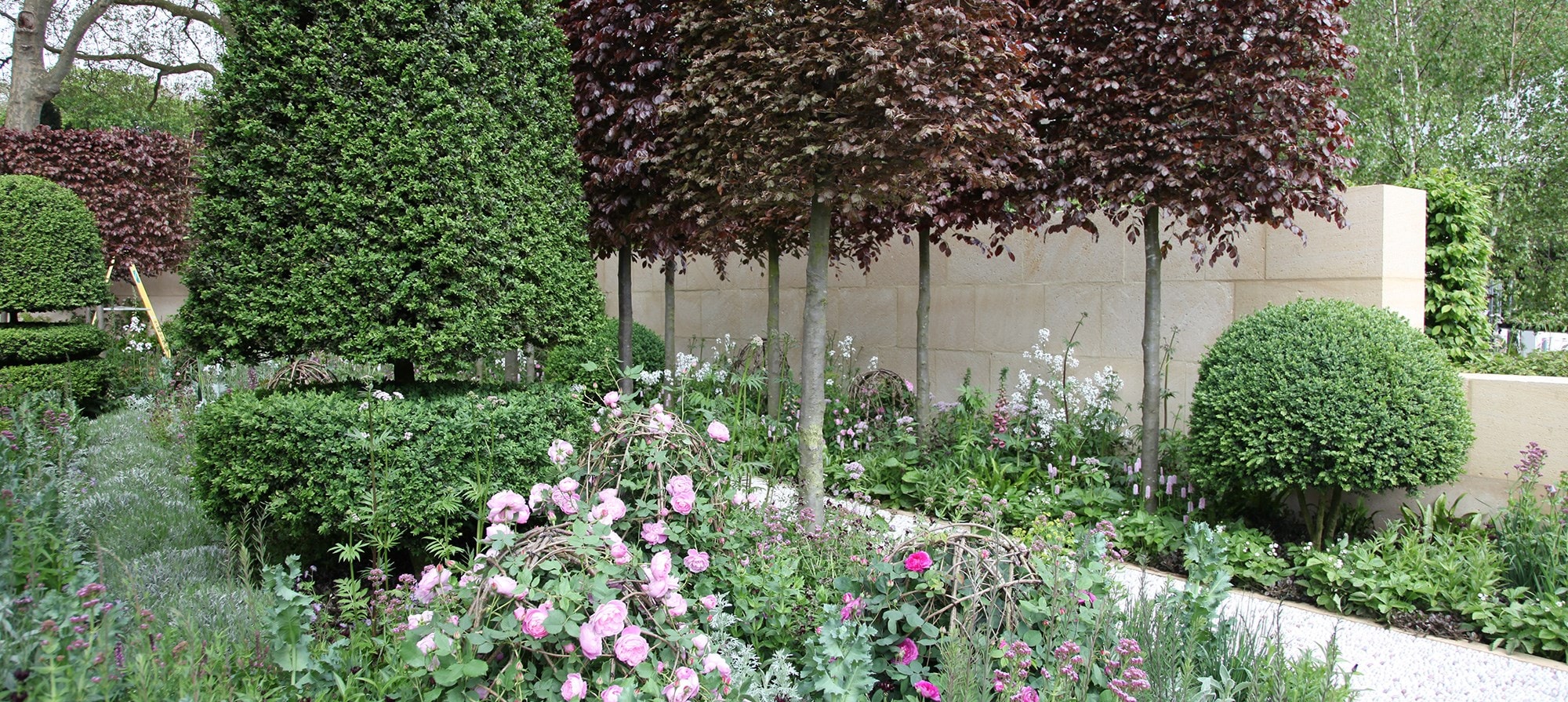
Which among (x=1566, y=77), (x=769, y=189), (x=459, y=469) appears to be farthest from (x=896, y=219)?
(x=1566, y=77)

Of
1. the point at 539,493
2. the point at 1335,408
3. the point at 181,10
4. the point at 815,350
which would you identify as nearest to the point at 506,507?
the point at 539,493

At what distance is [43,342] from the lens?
7.03 metres

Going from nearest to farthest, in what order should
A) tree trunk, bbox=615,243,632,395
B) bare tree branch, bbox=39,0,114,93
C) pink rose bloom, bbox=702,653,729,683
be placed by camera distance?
pink rose bloom, bbox=702,653,729,683 → tree trunk, bbox=615,243,632,395 → bare tree branch, bbox=39,0,114,93

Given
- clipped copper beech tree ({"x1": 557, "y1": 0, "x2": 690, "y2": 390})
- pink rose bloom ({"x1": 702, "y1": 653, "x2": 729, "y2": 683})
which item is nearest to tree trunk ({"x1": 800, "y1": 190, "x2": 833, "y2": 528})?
clipped copper beech tree ({"x1": 557, "y1": 0, "x2": 690, "y2": 390})

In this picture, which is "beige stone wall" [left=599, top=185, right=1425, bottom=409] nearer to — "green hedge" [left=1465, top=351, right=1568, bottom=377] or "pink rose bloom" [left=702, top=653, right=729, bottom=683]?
"green hedge" [left=1465, top=351, right=1568, bottom=377]

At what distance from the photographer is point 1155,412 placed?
4.69 meters

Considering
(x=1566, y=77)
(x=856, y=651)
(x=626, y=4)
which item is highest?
(x=1566, y=77)

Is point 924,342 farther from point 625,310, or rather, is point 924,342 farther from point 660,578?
point 660,578

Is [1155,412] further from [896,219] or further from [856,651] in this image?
[856,651]

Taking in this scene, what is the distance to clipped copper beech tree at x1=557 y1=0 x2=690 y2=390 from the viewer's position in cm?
466

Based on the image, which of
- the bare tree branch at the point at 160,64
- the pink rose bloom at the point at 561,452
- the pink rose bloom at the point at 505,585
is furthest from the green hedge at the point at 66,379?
the bare tree branch at the point at 160,64

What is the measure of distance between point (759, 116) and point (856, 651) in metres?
2.39

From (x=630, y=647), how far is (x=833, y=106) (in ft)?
8.06

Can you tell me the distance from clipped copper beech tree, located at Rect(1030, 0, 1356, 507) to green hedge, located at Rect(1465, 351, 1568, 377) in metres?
1.51
